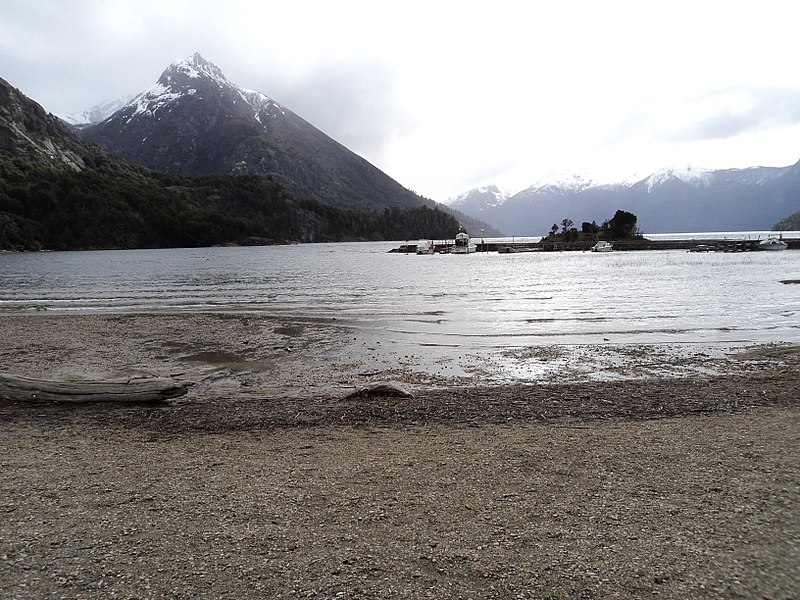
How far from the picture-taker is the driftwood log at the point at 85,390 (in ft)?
35.9

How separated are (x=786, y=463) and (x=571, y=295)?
30727 mm

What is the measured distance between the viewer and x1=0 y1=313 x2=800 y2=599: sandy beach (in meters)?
4.48

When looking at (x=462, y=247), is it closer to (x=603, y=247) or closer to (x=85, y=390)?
(x=603, y=247)

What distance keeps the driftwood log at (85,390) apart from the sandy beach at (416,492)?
246 millimetres

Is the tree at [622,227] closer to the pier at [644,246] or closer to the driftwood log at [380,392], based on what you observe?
the pier at [644,246]

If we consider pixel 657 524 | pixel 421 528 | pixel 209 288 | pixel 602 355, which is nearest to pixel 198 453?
pixel 421 528

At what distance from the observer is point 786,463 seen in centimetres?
698

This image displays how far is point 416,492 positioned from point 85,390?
28.8 ft

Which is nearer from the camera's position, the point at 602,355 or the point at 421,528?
the point at 421,528

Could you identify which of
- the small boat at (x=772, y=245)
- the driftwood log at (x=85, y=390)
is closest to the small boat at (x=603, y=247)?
the small boat at (x=772, y=245)

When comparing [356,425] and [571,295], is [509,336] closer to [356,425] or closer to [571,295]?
[356,425]

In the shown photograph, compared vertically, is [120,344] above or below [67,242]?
below

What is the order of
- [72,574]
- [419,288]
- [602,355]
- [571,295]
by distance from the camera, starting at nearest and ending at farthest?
[72,574]
[602,355]
[571,295]
[419,288]

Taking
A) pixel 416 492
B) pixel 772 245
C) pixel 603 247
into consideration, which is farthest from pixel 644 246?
pixel 416 492
